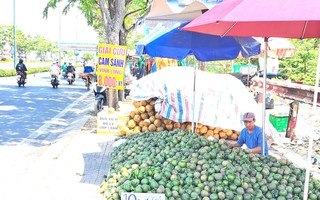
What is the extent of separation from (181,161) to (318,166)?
3952 millimetres

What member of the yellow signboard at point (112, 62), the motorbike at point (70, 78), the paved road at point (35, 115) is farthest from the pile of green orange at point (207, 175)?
the motorbike at point (70, 78)

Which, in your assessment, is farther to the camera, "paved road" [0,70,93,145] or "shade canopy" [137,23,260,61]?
"paved road" [0,70,93,145]

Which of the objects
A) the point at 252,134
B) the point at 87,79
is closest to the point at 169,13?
the point at 252,134

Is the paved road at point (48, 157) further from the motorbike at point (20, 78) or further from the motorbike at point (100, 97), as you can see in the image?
the motorbike at point (20, 78)

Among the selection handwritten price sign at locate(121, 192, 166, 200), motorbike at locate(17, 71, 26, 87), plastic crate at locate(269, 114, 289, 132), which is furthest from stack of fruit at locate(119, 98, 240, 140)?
motorbike at locate(17, 71, 26, 87)

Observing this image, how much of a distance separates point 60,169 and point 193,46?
10.0ft

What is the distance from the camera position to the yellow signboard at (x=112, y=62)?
8523mm

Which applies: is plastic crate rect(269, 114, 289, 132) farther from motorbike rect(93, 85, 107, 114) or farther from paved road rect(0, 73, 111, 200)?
motorbike rect(93, 85, 107, 114)

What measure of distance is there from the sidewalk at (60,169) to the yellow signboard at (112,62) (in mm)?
1429

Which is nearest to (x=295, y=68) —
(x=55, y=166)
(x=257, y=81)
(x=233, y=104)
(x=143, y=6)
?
(x=257, y=81)

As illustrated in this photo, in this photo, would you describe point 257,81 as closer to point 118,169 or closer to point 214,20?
point 118,169

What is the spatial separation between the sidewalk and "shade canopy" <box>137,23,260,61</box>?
2232mm

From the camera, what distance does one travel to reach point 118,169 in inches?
181

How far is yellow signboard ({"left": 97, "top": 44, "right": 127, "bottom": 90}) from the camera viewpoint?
852cm
